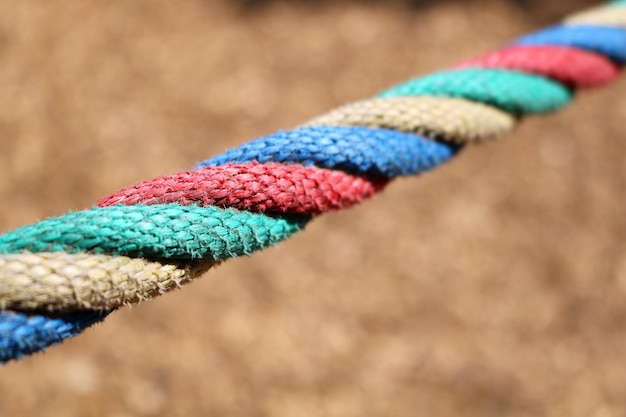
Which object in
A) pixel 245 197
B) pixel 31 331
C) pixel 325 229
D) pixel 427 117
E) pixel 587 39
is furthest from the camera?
pixel 325 229

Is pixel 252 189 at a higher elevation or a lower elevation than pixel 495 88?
lower

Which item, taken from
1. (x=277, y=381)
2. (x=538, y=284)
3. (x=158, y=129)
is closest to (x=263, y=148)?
(x=277, y=381)

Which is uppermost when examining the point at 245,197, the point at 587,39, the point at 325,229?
the point at 325,229

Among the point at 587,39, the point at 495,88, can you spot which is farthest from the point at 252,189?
the point at 587,39

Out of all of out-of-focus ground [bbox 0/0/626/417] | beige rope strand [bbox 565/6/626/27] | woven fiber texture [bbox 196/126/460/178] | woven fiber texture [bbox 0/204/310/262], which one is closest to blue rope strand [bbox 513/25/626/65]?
beige rope strand [bbox 565/6/626/27]

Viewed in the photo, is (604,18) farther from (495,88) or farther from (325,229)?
(325,229)

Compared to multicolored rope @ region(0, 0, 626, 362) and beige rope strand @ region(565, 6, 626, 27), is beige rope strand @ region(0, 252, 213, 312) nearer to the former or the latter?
multicolored rope @ region(0, 0, 626, 362)

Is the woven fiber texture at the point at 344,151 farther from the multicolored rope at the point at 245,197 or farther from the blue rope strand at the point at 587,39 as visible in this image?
the blue rope strand at the point at 587,39
